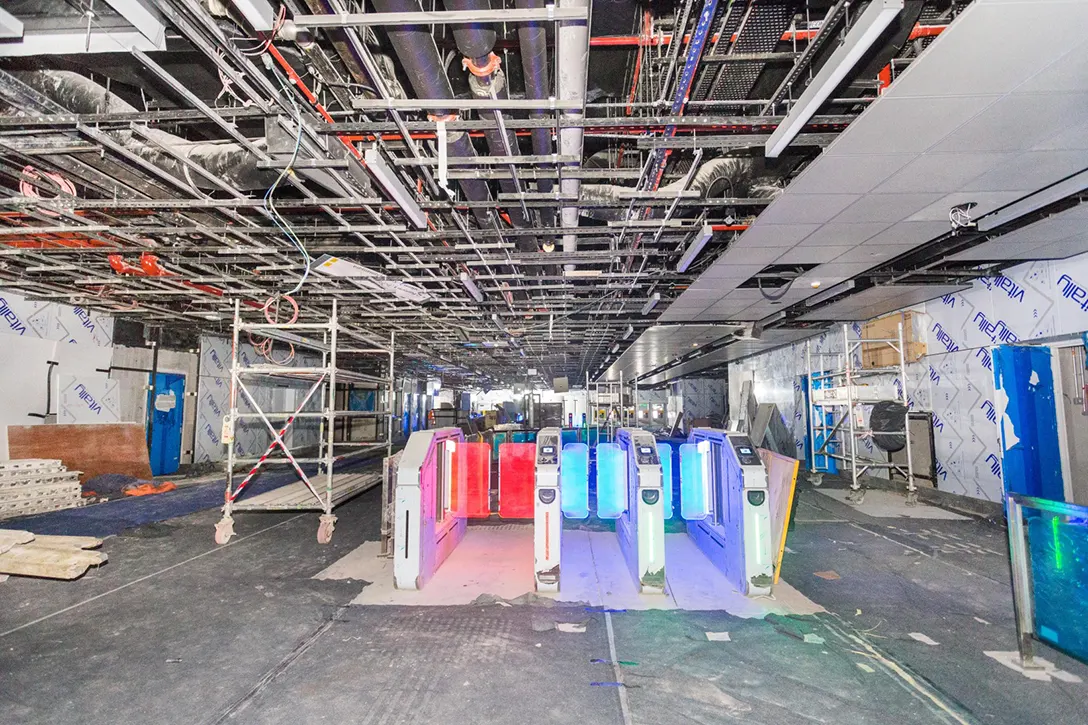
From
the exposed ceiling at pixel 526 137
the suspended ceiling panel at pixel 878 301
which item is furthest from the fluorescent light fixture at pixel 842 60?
the suspended ceiling panel at pixel 878 301

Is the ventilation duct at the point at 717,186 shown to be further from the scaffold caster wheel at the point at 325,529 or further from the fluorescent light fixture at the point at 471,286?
the scaffold caster wheel at the point at 325,529

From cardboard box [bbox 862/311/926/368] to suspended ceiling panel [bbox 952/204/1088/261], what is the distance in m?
2.92

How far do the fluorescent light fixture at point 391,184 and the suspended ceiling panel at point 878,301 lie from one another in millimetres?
7600

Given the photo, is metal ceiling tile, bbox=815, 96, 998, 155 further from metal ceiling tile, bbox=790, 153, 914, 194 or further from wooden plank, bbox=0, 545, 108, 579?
wooden plank, bbox=0, 545, 108, 579

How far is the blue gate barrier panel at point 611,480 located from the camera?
6.16 meters

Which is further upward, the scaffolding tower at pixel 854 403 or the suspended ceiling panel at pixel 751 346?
the suspended ceiling panel at pixel 751 346

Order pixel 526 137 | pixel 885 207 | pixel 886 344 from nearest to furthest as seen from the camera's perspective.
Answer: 1. pixel 526 137
2. pixel 885 207
3. pixel 886 344

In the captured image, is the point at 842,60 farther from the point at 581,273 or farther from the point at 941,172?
the point at 581,273

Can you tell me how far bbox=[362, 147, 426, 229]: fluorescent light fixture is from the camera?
408 centimetres

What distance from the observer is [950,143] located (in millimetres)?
3918

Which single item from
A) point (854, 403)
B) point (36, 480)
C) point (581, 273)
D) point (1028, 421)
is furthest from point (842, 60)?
point (36, 480)

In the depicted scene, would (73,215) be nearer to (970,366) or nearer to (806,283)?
(806,283)

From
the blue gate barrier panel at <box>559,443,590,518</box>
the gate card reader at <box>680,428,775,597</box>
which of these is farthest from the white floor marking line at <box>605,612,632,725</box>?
the blue gate barrier panel at <box>559,443,590,518</box>

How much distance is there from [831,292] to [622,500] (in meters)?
5.84
